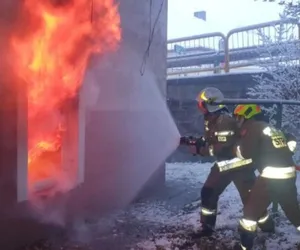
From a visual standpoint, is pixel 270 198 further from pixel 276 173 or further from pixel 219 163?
pixel 219 163

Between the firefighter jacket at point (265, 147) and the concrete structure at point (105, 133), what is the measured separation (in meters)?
2.30

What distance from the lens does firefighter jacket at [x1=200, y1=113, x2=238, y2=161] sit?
5684 millimetres

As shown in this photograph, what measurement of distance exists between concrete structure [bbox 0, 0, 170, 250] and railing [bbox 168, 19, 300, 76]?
3.05 meters

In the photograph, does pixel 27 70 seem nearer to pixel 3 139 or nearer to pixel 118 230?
pixel 3 139

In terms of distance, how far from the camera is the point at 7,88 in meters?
4.78

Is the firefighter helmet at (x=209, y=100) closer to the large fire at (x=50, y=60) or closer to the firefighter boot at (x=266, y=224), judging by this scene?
the firefighter boot at (x=266, y=224)

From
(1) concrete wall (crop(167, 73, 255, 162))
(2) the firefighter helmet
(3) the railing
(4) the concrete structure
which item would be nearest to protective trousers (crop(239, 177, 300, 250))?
(2) the firefighter helmet

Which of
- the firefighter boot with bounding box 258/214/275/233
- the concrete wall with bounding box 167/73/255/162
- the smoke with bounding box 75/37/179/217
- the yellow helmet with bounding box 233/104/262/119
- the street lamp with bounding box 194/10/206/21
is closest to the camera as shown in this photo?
the yellow helmet with bounding box 233/104/262/119

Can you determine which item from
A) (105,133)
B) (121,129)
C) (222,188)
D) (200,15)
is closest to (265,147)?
(222,188)

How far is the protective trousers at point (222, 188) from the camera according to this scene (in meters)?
5.77

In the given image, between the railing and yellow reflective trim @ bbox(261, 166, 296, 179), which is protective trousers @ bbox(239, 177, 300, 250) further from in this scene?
A: the railing

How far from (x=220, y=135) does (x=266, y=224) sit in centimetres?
135

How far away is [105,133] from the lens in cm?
701

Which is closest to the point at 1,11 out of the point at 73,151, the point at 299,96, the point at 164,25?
the point at 73,151
